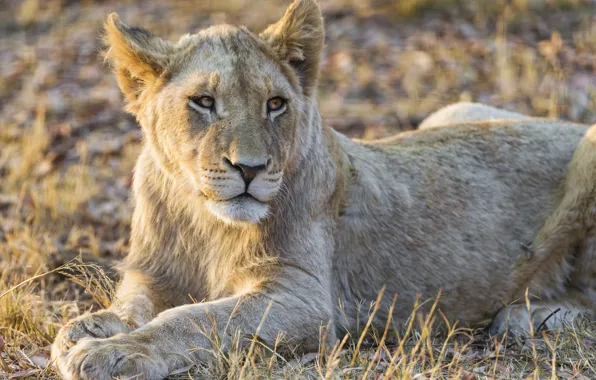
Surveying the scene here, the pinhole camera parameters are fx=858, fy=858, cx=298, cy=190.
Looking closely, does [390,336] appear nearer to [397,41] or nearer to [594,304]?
[594,304]

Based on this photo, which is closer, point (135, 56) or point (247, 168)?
point (247, 168)

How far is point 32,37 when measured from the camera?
44.3 ft

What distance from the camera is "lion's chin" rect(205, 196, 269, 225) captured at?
4.39 m

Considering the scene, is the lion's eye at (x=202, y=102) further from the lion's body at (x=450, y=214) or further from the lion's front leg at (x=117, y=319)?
the lion's body at (x=450, y=214)

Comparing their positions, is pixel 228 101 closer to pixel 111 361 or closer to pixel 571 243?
pixel 111 361

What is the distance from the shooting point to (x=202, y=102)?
4586 mm

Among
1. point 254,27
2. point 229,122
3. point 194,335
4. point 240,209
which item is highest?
point 254,27

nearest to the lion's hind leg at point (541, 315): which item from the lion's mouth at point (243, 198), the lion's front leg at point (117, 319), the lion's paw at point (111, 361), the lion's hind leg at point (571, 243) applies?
the lion's hind leg at point (571, 243)

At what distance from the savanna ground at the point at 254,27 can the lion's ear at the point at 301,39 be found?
1644mm

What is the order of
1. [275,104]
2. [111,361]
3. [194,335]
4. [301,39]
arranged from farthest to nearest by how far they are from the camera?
[301,39] → [275,104] → [194,335] → [111,361]

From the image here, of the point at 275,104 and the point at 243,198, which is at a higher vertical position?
the point at 275,104

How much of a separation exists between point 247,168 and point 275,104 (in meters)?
0.59

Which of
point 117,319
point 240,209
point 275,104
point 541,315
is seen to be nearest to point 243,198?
point 240,209

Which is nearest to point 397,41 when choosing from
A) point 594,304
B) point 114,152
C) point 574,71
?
point 574,71
